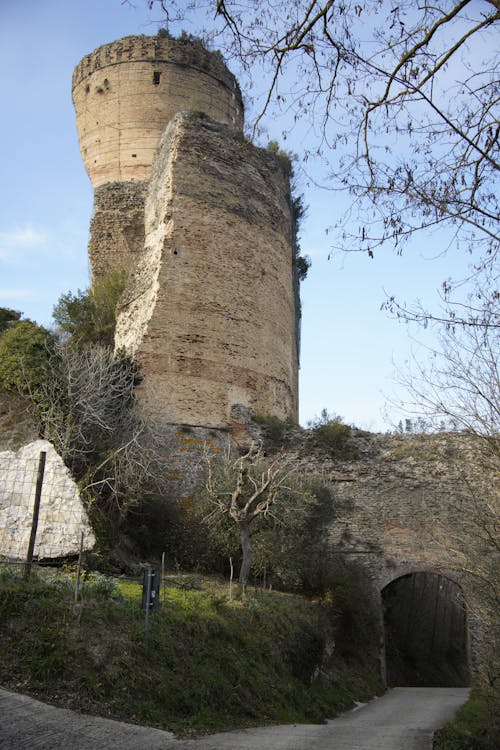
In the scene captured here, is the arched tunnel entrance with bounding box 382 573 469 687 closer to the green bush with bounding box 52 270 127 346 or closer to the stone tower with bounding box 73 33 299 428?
the stone tower with bounding box 73 33 299 428

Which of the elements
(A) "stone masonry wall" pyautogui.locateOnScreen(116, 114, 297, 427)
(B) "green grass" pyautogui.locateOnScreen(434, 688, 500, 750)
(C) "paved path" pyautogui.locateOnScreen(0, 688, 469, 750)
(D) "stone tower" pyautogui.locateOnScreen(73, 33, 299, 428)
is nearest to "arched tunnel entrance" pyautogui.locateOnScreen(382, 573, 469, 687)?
(D) "stone tower" pyautogui.locateOnScreen(73, 33, 299, 428)

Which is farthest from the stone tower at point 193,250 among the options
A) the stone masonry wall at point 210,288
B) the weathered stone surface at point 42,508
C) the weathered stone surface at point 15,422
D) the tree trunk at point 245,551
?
the tree trunk at point 245,551

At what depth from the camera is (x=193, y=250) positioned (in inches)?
680

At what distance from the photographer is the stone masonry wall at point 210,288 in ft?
53.5

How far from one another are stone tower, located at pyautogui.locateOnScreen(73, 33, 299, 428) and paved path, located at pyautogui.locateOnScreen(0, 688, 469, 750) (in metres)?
8.31

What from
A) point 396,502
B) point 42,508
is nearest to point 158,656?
point 42,508

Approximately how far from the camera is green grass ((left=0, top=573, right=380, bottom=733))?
257 inches

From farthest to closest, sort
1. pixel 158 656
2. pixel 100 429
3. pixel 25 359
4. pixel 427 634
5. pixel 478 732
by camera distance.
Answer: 1. pixel 427 634
2. pixel 100 429
3. pixel 25 359
4. pixel 478 732
5. pixel 158 656

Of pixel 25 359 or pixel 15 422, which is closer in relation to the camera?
pixel 15 422

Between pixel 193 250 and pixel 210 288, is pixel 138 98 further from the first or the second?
pixel 210 288

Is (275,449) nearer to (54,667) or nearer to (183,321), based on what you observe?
(183,321)

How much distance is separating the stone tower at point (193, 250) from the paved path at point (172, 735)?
8307 mm

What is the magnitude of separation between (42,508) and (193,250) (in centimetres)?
802

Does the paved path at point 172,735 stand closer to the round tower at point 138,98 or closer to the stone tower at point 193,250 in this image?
the stone tower at point 193,250
